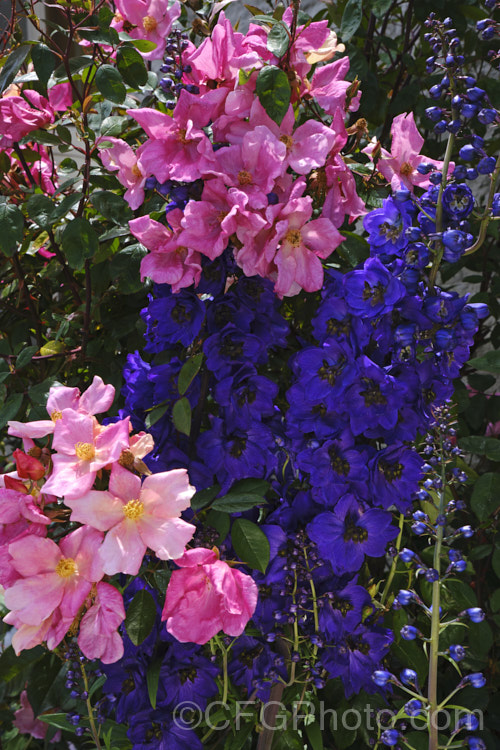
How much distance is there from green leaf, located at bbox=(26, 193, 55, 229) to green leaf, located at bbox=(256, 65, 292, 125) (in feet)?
1.13

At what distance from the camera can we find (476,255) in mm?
1253

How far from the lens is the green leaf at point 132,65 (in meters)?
0.90

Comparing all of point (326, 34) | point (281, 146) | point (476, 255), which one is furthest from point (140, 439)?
point (476, 255)

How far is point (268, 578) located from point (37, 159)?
32.4 inches

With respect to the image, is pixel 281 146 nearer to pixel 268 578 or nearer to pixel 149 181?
pixel 149 181

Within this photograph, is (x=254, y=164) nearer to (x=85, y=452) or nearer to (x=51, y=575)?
(x=85, y=452)

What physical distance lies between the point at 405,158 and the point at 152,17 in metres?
0.41

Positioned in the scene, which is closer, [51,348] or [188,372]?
[188,372]

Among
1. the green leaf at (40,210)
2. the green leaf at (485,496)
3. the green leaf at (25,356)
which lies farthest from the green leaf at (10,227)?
the green leaf at (485,496)

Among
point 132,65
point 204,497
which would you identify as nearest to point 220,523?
point 204,497

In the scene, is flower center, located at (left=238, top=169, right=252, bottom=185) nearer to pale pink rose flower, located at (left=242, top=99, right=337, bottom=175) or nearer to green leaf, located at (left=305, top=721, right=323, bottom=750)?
pale pink rose flower, located at (left=242, top=99, right=337, bottom=175)

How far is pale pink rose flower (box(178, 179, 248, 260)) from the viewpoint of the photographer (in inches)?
27.1

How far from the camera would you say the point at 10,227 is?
872 millimetres

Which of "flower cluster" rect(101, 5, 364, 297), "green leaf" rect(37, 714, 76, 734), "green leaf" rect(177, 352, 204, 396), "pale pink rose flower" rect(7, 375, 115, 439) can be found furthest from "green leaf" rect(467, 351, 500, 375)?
"green leaf" rect(37, 714, 76, 734)
